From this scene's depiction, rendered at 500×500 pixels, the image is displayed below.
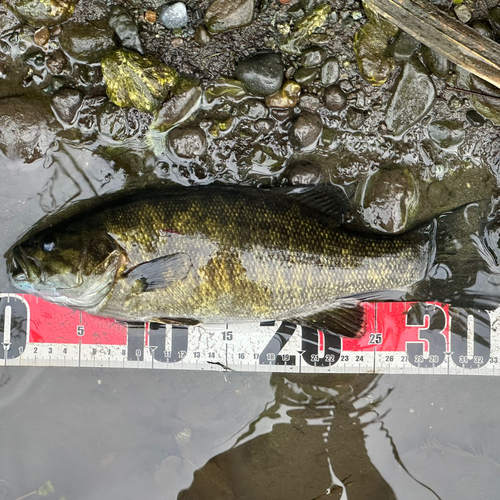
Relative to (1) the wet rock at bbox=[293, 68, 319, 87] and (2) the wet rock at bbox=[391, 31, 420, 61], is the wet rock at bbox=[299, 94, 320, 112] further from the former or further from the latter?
(2) the wet rock at bbox=[391, 31, 420, 61]

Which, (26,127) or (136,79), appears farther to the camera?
(26,127)

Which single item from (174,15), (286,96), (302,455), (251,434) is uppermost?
(174,15)

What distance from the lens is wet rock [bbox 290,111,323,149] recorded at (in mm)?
Result: 3066

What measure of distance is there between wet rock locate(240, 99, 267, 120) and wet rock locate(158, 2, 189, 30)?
704mm

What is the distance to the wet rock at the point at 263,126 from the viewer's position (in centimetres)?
312

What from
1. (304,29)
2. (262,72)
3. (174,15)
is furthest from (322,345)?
(174,15)

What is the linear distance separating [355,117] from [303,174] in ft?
1.95

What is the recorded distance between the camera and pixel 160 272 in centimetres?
272

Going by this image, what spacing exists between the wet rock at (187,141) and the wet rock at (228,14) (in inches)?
28.9

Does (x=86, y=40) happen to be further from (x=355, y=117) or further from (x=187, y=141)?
(x=355, y=117)

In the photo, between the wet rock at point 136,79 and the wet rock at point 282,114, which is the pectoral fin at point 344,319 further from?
the wet rock at point 136,79

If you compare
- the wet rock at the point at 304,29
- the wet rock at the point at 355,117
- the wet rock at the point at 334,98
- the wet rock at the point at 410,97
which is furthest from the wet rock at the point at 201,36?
the wet rock at the point at 410,97

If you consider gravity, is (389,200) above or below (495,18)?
below

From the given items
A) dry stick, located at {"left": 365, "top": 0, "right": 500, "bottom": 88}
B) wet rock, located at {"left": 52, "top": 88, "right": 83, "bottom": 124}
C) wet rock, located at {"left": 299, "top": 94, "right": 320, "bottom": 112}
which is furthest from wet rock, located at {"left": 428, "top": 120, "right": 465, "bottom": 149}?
wet rock, located at {"left": 52, "top": 88, "right": 83, "bottom": 124}
